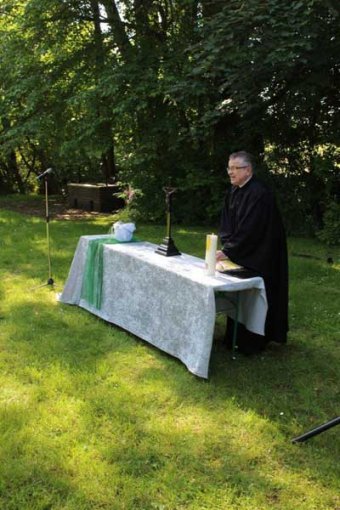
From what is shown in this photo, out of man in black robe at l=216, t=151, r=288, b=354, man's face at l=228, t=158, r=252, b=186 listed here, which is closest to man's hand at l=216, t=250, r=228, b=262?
man in black robe at l=216, t=151, r=288, b=354

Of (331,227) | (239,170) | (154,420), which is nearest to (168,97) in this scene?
(331,227)

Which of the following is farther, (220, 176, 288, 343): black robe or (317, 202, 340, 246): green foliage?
(317, 202, 340, 246): green foliage

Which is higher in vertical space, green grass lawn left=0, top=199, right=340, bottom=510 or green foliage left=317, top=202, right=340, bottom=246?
green foliage left=317, top=202, right=340, bottom=246

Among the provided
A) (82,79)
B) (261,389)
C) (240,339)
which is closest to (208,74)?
(82,79)

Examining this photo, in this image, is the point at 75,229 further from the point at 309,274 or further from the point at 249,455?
the point at 249,455

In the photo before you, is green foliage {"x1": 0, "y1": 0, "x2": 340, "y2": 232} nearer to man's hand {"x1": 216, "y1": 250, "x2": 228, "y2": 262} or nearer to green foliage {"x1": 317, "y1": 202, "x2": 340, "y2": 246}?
green foliage {"x1": 317, "y1": 202, "x2": 340, "y2": 246}

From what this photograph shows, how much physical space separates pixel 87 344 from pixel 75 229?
20.5 ft

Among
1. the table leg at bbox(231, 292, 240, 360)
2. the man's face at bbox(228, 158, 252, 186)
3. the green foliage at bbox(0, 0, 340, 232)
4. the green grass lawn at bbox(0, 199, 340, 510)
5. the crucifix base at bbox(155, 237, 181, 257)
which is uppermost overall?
the green foliage at bbox(0, 0, 340, 232)

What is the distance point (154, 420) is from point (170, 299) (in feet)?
3.81

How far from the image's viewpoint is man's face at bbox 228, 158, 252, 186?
14.3ft

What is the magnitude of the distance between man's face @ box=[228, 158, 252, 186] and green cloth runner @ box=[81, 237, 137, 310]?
1635 millimetres

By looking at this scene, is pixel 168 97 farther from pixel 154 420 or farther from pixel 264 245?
pixel 154 420

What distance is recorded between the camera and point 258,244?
4.39 m

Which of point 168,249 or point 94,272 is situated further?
point 94,272
